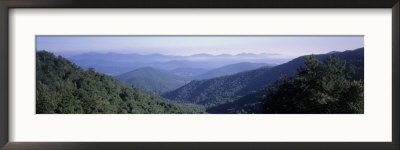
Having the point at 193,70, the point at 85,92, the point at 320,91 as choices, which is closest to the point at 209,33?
the point at 320,91

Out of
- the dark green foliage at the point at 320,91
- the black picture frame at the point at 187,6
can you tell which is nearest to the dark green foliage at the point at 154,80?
the dark green foliage at the point at 320,91

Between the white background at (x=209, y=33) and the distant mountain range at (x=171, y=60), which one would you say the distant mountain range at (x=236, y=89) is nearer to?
the distant mountain range at (x=171, y=60)

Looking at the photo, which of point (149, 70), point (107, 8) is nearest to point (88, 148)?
point (107, 8)

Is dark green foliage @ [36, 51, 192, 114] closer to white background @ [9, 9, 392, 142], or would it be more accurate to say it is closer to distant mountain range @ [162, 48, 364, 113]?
distant mountain range @ [162, 48, 364, 113]

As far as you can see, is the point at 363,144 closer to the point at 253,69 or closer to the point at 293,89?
the point at 293,89

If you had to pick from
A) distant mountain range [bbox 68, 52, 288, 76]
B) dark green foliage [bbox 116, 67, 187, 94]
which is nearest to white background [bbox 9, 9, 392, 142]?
dark green foliage [bbox 116, 67, 187, 94]

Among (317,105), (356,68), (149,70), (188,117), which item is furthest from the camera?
(149,70)

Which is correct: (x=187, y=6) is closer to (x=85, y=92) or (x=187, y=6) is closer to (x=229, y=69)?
(x=85, y=92)
